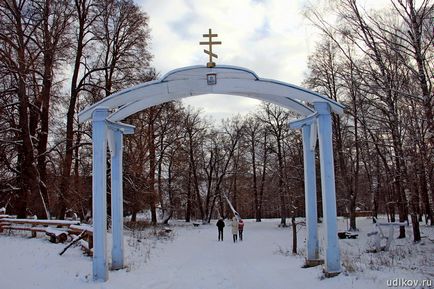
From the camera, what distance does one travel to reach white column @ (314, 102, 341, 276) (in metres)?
8.18

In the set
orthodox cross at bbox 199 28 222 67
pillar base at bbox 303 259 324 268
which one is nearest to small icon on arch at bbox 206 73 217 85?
orthodox cross at bbox 199 28 222 67

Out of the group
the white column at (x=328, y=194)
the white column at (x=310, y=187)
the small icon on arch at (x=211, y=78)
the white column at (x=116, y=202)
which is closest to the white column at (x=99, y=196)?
the white column at (x=116, y=202)

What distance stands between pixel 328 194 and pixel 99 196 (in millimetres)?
4677

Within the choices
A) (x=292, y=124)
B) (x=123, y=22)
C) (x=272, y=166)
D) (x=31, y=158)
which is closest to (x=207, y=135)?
(x=272, y=166)

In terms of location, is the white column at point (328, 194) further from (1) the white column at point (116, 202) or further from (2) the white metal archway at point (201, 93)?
(1) the white column at point (116, 202)

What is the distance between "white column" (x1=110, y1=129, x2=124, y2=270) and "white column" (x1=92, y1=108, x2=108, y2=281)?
1.19 m

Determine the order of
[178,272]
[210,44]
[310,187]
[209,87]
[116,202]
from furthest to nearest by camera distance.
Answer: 1. [310,187]
2. [116,202]
3. [178,272]
4. [209,87]
5. [210,44]

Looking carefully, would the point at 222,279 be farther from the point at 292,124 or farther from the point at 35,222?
the point at 35,222

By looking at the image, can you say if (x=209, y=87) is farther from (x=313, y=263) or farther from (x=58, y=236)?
(x=58, y=236)

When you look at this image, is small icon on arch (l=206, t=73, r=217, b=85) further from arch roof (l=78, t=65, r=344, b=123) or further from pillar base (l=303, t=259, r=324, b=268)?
pillar base (l=303, t=259, r=324, b=268)

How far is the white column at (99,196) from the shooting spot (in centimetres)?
A: 827

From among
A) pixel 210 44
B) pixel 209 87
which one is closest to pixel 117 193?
pixel 209 87

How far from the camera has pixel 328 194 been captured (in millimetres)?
8422

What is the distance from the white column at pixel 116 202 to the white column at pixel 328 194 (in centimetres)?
483
